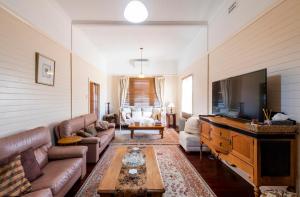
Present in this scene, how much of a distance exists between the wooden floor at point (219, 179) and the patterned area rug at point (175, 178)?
Result: 103mm

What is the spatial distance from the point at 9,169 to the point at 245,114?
2982 millimetres

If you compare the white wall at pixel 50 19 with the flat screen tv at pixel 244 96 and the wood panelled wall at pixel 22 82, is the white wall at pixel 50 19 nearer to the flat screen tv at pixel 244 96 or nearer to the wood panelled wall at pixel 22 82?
the wood panelled wall at pixel 22 82

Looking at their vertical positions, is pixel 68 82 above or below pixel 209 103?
above

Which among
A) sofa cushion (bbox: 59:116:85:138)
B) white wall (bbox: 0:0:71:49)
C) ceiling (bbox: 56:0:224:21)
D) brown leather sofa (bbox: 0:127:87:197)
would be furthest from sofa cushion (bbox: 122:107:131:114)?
brown leather sofa (bbox: 0:127:87:197)

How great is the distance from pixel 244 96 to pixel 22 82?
3326mm

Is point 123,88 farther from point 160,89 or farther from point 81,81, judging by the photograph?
point 81,81

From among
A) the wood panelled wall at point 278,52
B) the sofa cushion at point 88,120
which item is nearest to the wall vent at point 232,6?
the wood panelled wall at point 278,52

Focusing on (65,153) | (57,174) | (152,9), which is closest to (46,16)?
(152,9)

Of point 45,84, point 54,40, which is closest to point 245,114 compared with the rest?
point 45,84

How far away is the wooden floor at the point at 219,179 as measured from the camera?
8.73 ft

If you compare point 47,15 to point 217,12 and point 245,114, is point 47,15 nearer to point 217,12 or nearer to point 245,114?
point 217,12

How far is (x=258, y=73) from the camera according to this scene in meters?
2.32

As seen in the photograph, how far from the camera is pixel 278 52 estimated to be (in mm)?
2234

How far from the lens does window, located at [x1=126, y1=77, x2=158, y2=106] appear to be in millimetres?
9023
